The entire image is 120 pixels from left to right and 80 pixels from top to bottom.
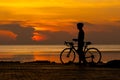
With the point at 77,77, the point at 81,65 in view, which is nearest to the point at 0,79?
the point at 77,77

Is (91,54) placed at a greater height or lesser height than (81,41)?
lesser

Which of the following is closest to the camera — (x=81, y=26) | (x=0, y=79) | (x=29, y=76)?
(x=0, y=79)

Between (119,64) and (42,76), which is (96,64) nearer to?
(119,64)

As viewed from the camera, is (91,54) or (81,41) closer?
(81,41)

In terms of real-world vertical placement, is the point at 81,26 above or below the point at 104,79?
above

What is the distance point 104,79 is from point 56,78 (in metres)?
1.76

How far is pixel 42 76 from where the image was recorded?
57.1ft

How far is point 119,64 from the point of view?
2377cm

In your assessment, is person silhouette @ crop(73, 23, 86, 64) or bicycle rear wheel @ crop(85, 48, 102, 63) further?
bicycle rear wheel @ crop(85, 48, 102, 63)

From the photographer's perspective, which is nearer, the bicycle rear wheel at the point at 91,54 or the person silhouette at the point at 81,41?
the person silhouette at the point at 81,41

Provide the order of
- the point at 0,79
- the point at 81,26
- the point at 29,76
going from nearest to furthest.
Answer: the point at 0,79
the point at 29,76
the point at 81,26

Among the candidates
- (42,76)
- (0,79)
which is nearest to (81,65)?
(42,76)

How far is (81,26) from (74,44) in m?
1.18

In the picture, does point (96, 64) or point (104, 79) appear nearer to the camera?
point (104, 79)
